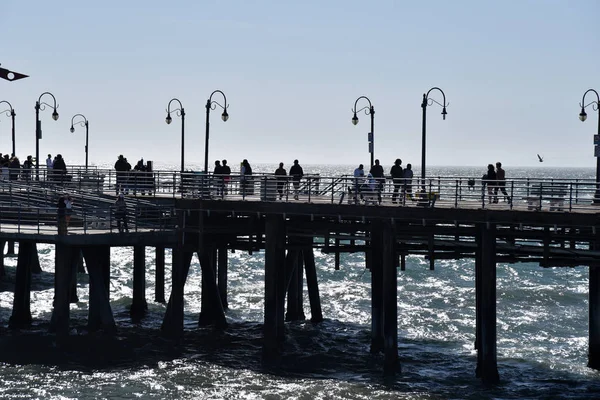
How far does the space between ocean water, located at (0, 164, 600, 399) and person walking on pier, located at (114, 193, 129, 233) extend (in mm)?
3904

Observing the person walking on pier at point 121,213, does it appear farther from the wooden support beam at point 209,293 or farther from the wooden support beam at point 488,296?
the wooden support beam at point 488,296

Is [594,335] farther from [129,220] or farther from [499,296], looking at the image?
[499,296]

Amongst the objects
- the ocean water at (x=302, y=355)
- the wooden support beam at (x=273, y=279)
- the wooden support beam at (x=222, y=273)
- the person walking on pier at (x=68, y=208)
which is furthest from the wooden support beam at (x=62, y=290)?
the wooden support beam at (x=222, y=273)

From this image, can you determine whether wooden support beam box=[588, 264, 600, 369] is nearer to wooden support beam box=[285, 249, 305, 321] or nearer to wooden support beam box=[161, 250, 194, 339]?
wooden support beam box=[285, 249, 305, 321]

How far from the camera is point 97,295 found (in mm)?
34719

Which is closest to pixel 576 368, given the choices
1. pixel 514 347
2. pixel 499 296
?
pixel 514 347

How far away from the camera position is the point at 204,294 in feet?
128

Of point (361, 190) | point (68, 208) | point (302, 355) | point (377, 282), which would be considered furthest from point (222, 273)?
point (361, 190)

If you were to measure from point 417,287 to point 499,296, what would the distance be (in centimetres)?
499

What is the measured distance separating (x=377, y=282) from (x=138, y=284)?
Result: 449 inches

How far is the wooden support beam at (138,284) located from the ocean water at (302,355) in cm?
48

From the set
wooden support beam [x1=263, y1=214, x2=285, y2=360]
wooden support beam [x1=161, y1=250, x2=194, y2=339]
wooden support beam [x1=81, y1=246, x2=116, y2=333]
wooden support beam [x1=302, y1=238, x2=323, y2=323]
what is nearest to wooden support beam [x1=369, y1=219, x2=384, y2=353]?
wooden support beam [x1=263, y1=214, x2=285, y2=360]

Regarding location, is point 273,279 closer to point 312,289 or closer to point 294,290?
point 294,290

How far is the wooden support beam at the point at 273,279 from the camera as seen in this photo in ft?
107
